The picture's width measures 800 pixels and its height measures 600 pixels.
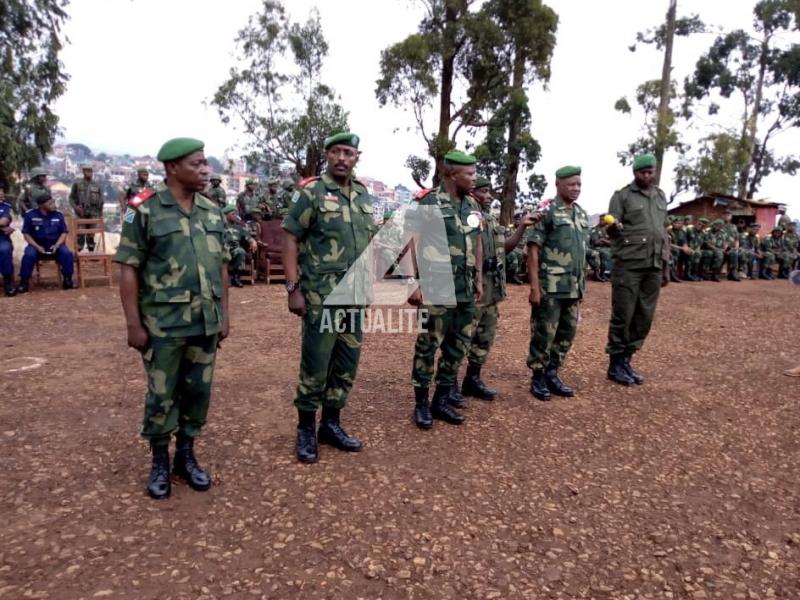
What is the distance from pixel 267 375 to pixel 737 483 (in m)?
3.71

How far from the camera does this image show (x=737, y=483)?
3418mm

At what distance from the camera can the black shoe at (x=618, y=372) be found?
525 cm

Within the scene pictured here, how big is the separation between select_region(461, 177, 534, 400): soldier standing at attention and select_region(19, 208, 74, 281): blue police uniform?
296 inches

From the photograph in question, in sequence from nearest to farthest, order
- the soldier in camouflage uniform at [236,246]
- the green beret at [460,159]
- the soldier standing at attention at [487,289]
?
the green beret at [460,159], the soldier standing at attention at [487,289], the soldier in camouflage uniform at [236,246]

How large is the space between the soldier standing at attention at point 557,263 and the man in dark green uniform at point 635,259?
0.65 m

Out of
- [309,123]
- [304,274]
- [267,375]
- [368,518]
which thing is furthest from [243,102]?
Answer: [368,518]

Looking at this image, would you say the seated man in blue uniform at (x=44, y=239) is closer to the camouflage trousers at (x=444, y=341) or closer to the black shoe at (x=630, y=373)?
the camouflage trousers at (x=444, y=341)

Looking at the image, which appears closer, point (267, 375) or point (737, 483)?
point (737, 483)

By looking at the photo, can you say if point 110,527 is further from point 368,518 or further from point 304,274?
point 304,274

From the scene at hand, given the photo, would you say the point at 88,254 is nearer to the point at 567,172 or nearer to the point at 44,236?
the point at 44,236

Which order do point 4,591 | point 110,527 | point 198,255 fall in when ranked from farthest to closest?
point 198,255 → point 110,527 → point 4,591

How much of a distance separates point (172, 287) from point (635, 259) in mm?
3957

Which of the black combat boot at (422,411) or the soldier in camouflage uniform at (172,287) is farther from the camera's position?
the black combat boot at (422,411)

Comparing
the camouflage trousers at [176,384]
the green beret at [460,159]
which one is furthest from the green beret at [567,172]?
the camouflage trousers at [176,384]
